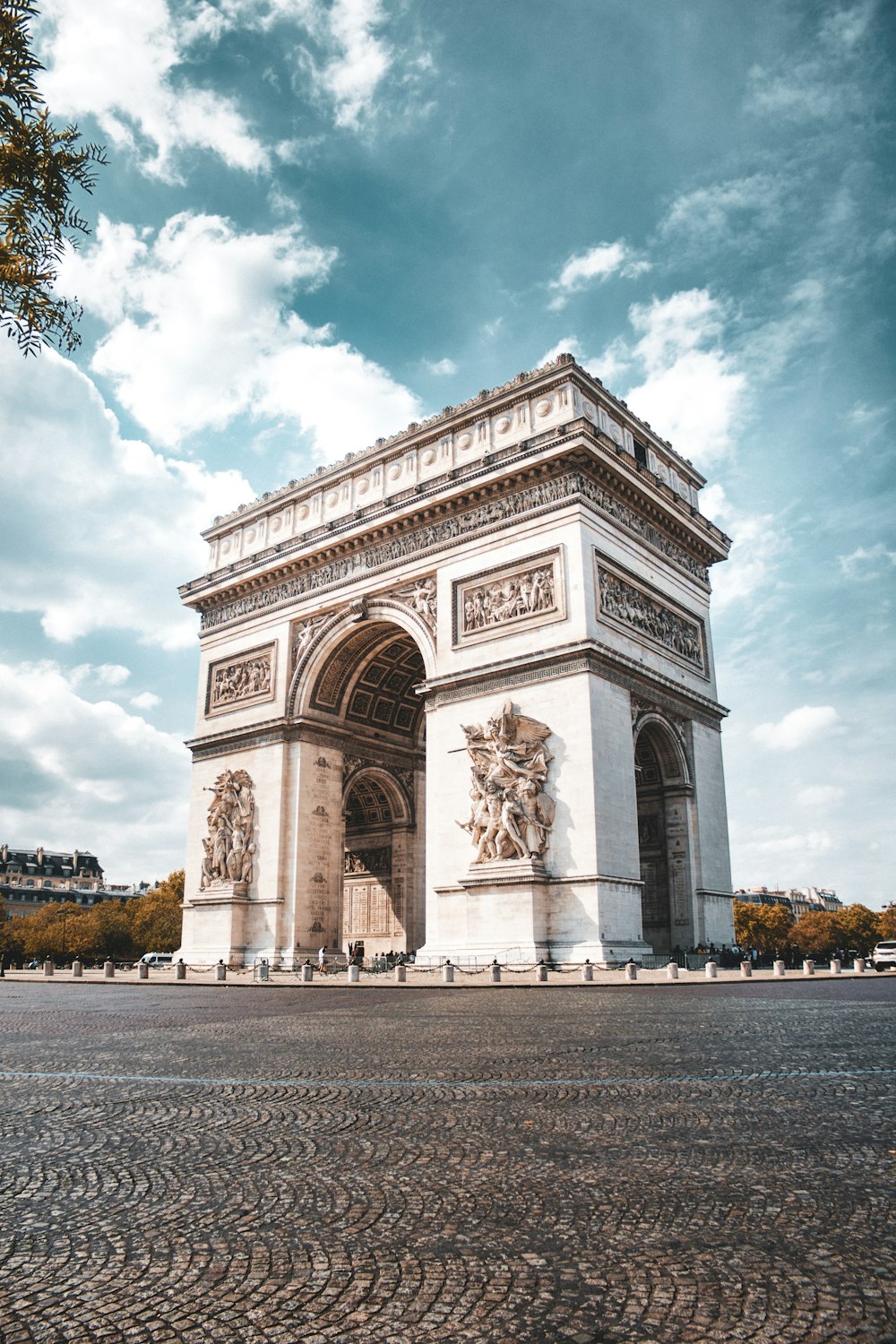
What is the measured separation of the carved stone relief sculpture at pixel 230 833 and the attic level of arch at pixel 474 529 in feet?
20.5

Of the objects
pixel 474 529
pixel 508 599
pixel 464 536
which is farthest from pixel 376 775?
pixel 474 529

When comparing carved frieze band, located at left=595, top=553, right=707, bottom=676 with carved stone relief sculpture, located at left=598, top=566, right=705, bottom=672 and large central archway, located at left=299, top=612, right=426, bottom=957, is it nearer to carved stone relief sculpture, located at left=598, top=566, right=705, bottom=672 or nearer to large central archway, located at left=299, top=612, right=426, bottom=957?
carved stone relief sculpture, located at left=598, top=566, right=705, bottom=672

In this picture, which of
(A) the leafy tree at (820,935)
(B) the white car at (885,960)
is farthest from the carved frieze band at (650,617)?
(A) the leafy tree at (820,935)

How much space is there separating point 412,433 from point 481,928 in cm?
1470

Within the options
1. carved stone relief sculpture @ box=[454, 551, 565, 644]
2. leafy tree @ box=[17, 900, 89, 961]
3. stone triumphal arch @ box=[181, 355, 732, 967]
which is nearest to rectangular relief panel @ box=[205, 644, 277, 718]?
stone triumphal arch @ box=[181, 355, 732, 967]

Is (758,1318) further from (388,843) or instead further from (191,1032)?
(388,843)

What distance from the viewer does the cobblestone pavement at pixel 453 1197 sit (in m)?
2.21

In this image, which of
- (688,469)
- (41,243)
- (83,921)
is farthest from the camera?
(83,921)

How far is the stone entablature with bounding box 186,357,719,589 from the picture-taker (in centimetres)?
2650

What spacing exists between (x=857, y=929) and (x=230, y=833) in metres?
73.4

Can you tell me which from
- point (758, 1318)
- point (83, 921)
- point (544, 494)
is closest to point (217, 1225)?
point (758, 1318)

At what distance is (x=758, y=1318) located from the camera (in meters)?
2.15

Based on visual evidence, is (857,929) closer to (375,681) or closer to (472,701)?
(375,681)

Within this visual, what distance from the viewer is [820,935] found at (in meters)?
83.7
